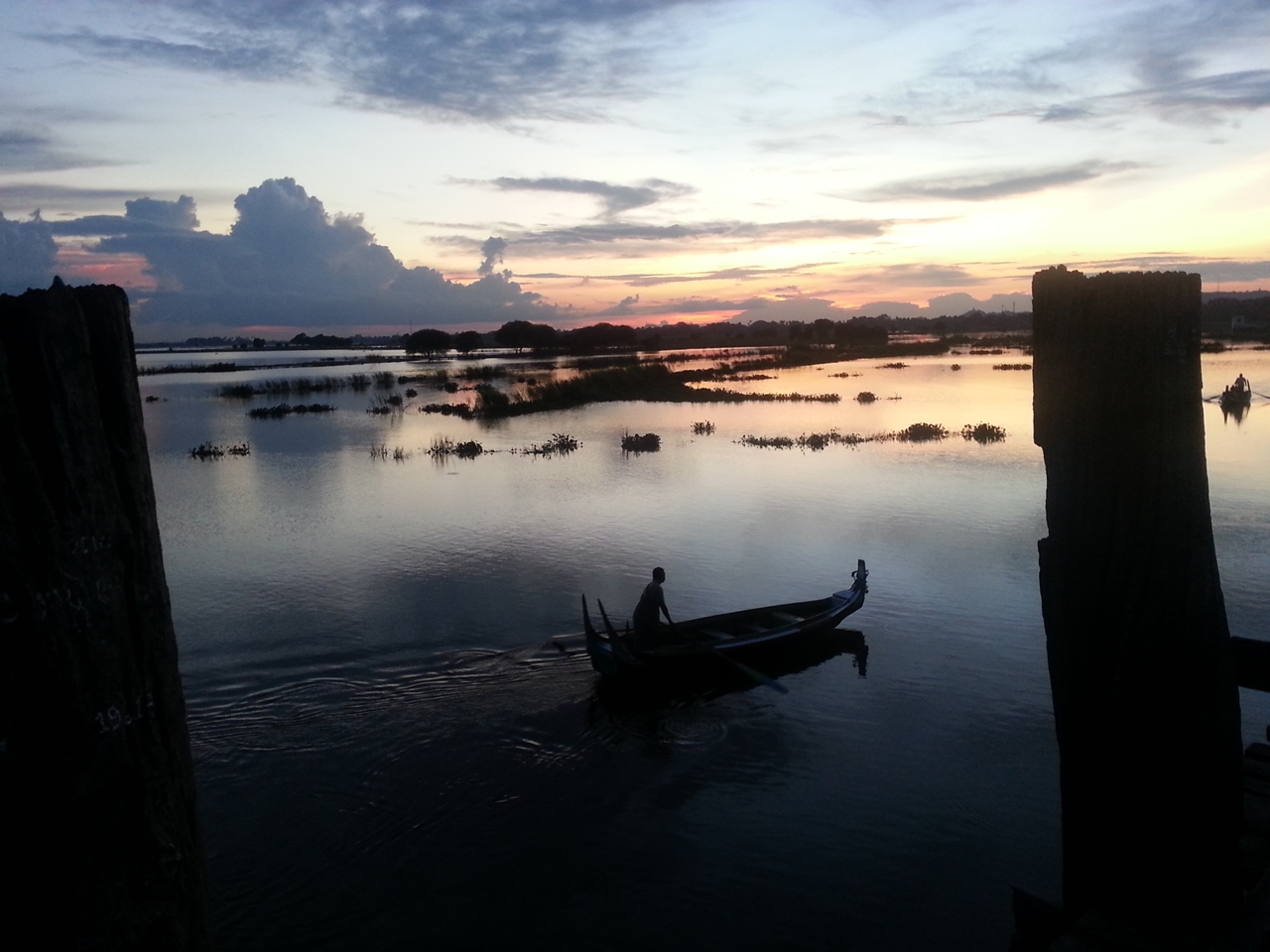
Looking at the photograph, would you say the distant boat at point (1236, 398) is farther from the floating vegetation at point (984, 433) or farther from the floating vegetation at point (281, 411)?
the floating vegetation at point (281, 411)

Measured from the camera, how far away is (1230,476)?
26.6m

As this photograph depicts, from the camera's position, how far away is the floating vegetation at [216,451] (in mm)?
36069

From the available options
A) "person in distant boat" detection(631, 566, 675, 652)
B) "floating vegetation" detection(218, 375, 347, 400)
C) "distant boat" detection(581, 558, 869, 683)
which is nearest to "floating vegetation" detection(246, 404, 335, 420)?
"floating vegetation" detection(218, 375, 347, 400)

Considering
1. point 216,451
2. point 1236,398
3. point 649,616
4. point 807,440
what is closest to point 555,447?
point 807,440

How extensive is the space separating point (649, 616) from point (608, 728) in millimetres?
1818

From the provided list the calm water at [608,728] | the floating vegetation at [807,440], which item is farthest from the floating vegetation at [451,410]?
the calm water at [608,728]

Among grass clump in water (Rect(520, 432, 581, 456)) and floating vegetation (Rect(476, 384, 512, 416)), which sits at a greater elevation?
floating vegetation (Rect(476, 384, 512, 416))

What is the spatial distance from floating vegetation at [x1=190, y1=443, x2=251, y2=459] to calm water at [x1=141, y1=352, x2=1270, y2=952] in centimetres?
1062

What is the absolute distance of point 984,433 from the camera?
35562mm

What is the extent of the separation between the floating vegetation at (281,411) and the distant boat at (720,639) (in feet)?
142

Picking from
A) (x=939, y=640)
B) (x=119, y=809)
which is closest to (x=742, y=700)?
(x=939, y=640)

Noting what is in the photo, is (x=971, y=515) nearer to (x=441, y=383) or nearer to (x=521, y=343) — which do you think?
(x=441, y=383)

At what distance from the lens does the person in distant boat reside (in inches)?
514

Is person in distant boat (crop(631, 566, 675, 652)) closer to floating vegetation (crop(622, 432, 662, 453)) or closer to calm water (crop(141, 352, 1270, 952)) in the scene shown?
calm water (crop(141, 352, 1270, 952))
